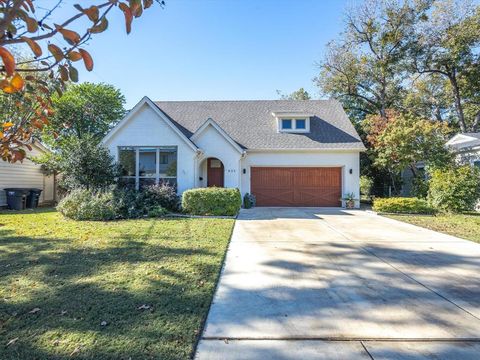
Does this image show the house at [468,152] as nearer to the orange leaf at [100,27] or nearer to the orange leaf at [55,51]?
the orange leaf at [100,27]

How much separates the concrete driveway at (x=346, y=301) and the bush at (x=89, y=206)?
6.29 m

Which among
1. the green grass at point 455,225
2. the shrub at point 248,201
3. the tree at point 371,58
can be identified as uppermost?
the tree at point 371,58

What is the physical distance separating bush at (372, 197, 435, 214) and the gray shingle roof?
3.65 metres

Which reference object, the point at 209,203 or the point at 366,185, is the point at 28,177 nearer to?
the point at 209,203

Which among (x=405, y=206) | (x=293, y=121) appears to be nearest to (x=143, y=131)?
(x=293, y=121)

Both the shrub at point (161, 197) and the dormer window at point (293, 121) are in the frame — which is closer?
the shrub at point (161, 197)

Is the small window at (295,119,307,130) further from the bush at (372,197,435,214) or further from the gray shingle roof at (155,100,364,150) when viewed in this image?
the bush at (372,197,435,214)

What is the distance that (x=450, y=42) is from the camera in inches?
878

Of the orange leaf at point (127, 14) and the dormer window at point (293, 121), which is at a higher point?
the dormer window at point (293, 121)

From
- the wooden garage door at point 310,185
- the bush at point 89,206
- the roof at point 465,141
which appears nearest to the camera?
the bush at point 89,206

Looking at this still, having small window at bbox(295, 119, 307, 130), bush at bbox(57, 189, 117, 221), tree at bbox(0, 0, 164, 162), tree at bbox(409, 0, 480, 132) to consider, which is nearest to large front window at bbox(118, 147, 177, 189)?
bush at bbox(57, 189, 117, 221)

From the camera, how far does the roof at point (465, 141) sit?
16.4 metres

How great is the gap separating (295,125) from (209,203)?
27.6 feet

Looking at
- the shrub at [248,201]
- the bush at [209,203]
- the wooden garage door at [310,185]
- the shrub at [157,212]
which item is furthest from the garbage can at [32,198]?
the wooden garage door at [310,185]
